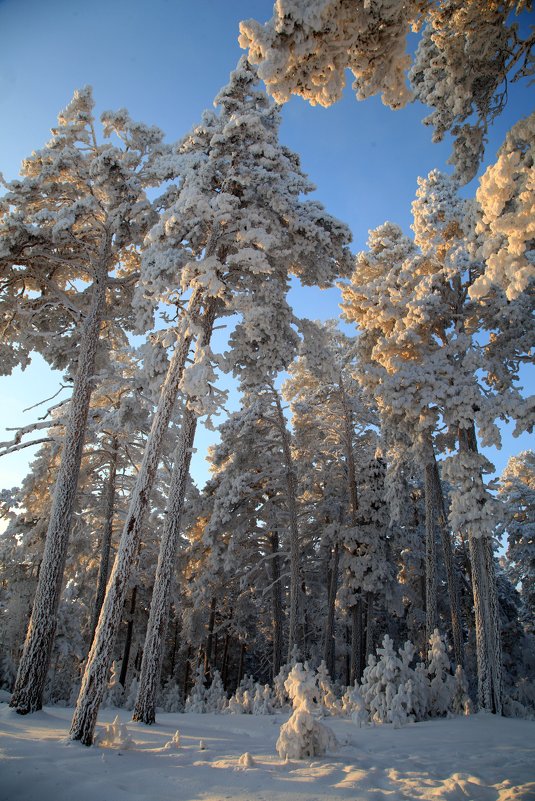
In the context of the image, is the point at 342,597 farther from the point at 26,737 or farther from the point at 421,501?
the point at 26,737

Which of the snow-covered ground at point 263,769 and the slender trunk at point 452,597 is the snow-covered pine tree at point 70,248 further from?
the slender trunk at point 452,597

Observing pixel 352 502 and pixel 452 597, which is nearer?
pixel 452 597

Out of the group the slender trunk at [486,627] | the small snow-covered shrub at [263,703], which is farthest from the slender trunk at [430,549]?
the small snow-covered shrub at [263,703]

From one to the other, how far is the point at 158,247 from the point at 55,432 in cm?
1298

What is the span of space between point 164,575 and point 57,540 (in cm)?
276

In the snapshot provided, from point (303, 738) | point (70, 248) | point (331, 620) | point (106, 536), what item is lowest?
point (303, 738)

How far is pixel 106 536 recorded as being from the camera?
1697 cm

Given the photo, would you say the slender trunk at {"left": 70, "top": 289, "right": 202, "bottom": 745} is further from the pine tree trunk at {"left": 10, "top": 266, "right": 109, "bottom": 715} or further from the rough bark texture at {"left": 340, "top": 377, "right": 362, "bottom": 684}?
the rough bark texture at {"left": 340, "top": 377, "right": 362, "bottom": 684}

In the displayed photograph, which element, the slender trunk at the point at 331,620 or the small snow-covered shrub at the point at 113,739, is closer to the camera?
the small snow-covered shrub at the point at 113,739

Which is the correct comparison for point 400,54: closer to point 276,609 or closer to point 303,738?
point 303,738

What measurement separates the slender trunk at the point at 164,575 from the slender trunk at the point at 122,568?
582 mm

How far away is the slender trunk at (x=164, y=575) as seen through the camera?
29.0 ft

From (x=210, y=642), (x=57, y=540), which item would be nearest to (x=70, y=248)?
(x=57, y=540)

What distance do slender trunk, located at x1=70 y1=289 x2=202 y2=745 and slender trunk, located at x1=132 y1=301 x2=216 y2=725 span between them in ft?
1.91
